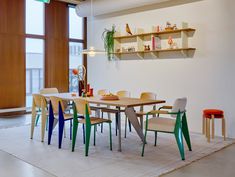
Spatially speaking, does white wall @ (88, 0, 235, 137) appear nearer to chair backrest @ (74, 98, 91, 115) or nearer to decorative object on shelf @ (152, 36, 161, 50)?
decorative object on shelf @ (152, 36, 161, 50)

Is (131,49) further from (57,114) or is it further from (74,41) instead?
(57,114)

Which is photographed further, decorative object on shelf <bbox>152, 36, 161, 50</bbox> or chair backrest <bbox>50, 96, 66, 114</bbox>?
decorative object on shelf <bbox>152, 36, 161, 50</bbox>

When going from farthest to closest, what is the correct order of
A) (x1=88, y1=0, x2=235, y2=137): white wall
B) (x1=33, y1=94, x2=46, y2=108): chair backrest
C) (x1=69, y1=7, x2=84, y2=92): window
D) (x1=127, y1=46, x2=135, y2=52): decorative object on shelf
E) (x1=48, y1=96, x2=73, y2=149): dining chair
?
(x1=69, y1=7, x2=84, y2=92): window
(x1=127, y1=46, x2=135, y2=52): decorative object on shelf
(x1=88, y1=0, x2=235, y2=137): white wall
(x1=33, y1=94, x2=46, y2=108): chair backrest
(x1=48, y1=96, x2=73, y2=149): dining chair

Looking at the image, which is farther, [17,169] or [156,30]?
[156,30]

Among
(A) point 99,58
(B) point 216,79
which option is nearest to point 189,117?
(B) point 216,79

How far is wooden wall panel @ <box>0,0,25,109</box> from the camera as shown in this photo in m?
7.01

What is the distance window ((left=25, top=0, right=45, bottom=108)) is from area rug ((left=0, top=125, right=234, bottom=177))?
9.05 ft

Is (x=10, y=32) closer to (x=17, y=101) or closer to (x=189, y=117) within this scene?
(x=17, y=101)

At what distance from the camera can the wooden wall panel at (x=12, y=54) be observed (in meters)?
7.01

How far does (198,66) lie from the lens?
550 cm

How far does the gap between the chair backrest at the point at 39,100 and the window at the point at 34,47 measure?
2830mm

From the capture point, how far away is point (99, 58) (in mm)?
7531

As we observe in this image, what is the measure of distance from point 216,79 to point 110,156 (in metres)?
2.60

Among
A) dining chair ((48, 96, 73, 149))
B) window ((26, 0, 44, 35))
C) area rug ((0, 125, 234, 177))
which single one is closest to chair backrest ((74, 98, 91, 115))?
dining chair ((48, 96, 73, 149))
